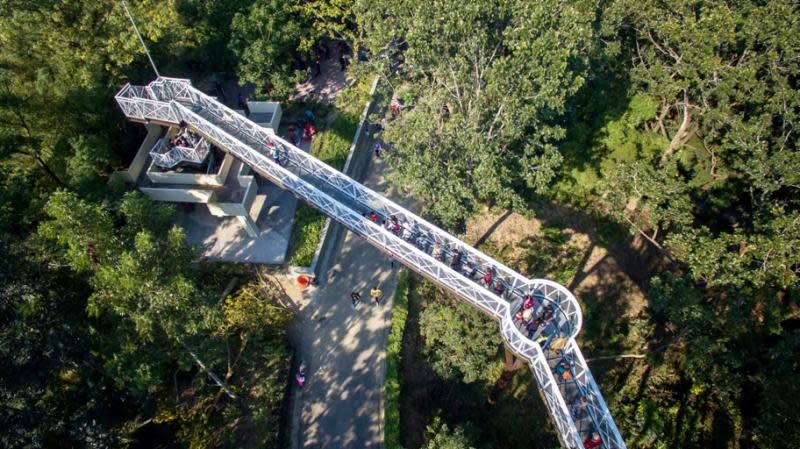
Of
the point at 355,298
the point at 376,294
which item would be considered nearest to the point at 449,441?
the point at 376,294

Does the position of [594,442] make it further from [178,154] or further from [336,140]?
[178,154]

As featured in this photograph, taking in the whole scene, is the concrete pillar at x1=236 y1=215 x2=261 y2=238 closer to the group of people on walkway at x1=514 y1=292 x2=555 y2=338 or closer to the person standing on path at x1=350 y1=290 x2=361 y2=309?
the person standing on path at x1=350 y1=290 x2=361 y2=309

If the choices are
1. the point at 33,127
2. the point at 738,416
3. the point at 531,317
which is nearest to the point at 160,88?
the point at 33,127

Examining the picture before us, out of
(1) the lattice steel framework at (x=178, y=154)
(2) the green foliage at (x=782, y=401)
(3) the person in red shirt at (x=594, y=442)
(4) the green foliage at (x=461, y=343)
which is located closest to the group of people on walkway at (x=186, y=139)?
(1) the lattice steel framework at (x=178, y=154)

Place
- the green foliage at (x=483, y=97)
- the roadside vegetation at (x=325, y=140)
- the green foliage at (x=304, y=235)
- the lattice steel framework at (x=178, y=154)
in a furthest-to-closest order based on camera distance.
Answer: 1. the lattice steel framework at (x=178, y=154)
2. the roadside vegetation at (x=325, y=140)
3. the green foliage at (x=304, y=235)
4. the green foliage at (x=483, y=97)

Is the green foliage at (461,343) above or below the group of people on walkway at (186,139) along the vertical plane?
below

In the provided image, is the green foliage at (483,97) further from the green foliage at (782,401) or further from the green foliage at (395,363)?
the green foliage at (782,401)
